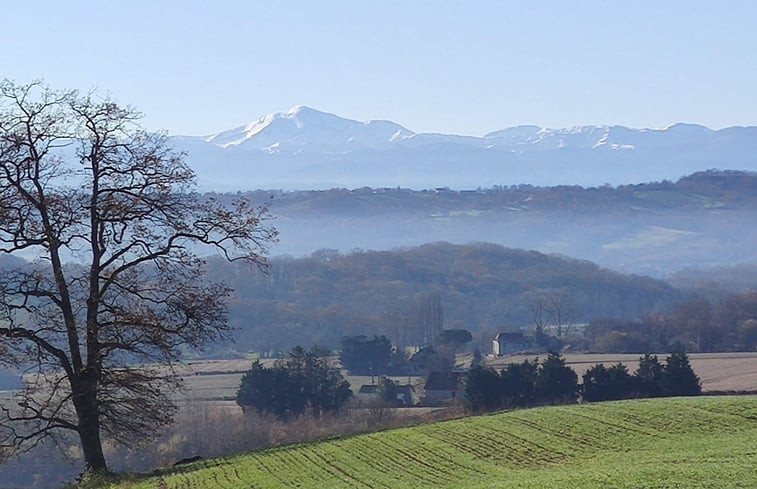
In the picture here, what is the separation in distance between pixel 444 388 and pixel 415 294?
58306 millimetres

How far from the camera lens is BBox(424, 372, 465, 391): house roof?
5025 cm

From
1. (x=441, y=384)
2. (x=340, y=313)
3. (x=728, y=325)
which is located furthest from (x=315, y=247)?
(x=441, y=384)

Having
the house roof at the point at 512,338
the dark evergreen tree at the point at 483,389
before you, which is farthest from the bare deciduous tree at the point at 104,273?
the house roof at the point at 512,338

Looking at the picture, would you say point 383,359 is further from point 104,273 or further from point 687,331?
point 104,273

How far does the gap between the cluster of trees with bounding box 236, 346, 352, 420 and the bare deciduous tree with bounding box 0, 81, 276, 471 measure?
23361mm

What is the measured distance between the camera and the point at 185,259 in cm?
1939

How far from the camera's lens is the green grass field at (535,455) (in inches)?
622

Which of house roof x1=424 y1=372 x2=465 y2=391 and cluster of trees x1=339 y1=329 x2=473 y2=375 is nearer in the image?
house roof x1=424 y1=372 x2=465 y2=391

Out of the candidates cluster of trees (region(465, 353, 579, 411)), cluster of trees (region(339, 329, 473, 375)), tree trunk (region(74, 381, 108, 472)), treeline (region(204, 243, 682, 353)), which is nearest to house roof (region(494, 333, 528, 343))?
treeline (region(204, 243, 682, 353))

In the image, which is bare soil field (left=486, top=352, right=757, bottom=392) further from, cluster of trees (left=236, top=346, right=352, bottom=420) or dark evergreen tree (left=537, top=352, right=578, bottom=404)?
cluster of trees (left=236, top=346, right=352, bottom=420)

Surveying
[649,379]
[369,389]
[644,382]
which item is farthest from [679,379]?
[369,389]

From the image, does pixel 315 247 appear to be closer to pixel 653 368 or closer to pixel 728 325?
pixel 728 325

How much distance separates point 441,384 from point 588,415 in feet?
90.0

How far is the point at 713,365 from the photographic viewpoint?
5341 cm
